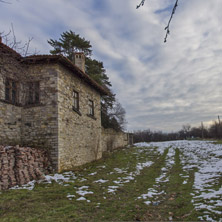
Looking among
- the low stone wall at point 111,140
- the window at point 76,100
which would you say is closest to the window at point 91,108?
the window at point 76,100

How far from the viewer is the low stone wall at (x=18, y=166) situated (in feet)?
21.6

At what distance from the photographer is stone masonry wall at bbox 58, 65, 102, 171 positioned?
32.3ft

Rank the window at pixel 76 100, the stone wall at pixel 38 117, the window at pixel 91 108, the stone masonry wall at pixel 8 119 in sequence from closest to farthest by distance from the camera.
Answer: the stone masonry wall at pixel 8 119 → the stone wall at pixel 38 117 → the window at pixel 76 100 → the window at pixel 91 108

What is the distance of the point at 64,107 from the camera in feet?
33.3

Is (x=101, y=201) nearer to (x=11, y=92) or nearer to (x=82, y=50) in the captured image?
(x=11, y=92)

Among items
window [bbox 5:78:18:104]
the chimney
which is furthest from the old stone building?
the chimney

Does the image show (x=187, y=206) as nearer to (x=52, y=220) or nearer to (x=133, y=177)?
(x=52, y=220)

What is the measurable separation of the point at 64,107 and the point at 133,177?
485 cm

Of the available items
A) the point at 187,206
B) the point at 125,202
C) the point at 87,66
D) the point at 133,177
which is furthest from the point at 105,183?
the point at 87,66

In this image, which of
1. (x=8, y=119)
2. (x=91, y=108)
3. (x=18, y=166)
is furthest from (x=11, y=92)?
(x=91, y=108)

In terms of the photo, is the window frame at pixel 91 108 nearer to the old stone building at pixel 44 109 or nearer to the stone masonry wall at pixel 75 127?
the stone masonry wall at pixel 75 127

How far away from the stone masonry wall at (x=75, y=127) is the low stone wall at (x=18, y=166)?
4.98 ft

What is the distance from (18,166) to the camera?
709cm

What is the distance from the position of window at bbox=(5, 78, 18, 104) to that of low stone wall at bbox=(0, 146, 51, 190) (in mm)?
2841
